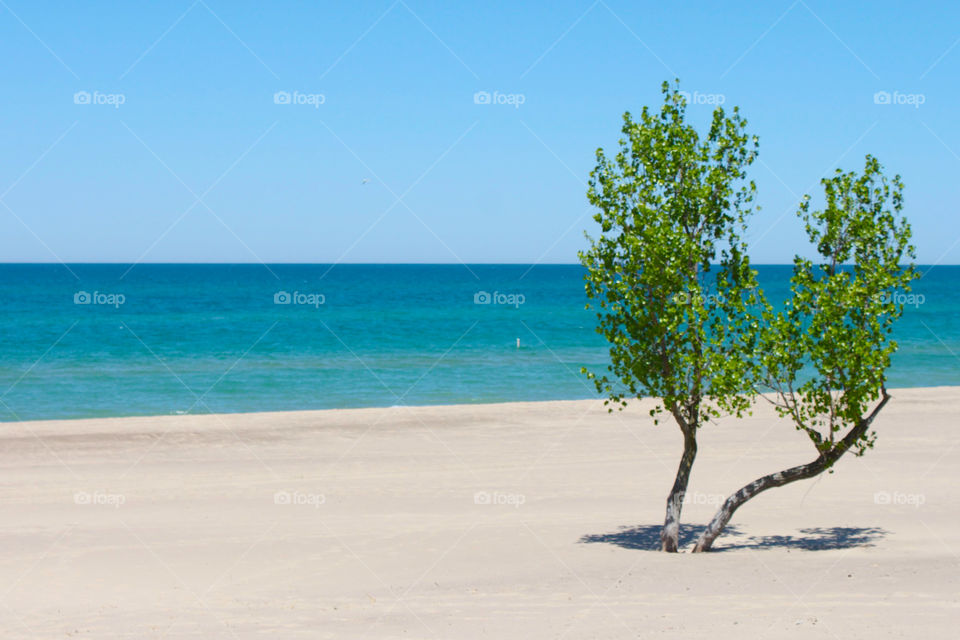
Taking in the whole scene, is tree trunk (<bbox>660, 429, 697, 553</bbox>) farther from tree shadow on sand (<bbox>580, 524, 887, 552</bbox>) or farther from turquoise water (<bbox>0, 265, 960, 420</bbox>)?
turquoise water (<bbox>0, 265, 960, 420</bbox>)

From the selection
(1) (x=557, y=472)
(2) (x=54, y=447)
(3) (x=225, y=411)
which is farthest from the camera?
(3) (x=225, y=411)

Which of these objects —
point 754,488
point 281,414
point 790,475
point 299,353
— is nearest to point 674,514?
point 754,488

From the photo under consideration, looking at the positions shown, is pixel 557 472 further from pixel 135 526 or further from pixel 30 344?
pixel 30 344

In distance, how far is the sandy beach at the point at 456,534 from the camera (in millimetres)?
10219

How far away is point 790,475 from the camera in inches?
507

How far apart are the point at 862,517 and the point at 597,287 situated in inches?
284

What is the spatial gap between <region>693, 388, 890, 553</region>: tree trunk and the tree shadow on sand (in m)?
0.43

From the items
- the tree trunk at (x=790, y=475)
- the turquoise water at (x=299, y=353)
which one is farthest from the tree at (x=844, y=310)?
the turquoise water at (x=299, y=353)

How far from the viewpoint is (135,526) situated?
51.4 ft

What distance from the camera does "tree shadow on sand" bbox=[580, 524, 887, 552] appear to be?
13859mm

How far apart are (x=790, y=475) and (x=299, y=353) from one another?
4260 centimetres

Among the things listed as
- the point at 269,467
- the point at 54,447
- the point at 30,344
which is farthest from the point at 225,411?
the point at 30,344

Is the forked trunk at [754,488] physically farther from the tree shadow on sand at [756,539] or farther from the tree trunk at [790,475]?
the tree shadow on sand at [756,539]

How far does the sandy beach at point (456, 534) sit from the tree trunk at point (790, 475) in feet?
1.23
